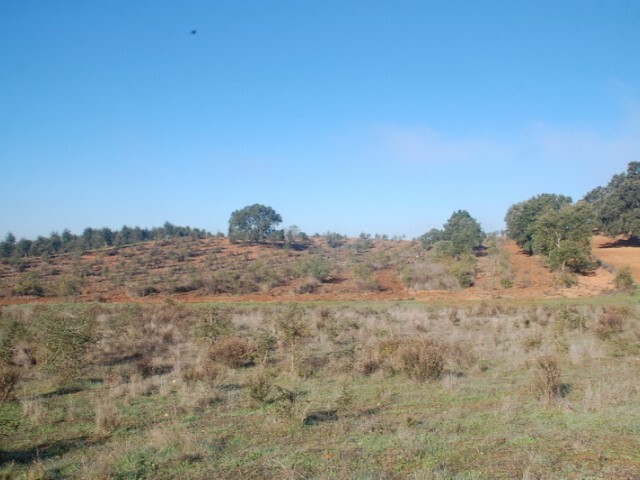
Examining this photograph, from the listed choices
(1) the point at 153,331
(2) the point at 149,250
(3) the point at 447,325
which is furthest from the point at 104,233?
(3) the point at 447,325

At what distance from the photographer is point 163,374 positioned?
12703mm

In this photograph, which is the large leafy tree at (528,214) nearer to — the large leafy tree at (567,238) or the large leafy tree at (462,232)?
the large leafy tree at (462,232)

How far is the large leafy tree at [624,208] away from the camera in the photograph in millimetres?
59094

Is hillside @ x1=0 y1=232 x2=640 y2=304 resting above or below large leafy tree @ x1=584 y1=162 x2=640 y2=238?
below

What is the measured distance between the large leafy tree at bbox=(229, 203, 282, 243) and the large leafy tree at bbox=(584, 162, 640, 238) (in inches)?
1994

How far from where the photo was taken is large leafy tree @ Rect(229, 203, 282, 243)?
262 feet

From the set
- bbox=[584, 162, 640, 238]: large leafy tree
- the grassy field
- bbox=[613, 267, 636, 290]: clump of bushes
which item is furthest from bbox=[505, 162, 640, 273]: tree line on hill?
the grassy field

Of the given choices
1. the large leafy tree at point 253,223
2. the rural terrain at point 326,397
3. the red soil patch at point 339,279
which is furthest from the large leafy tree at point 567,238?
the large leafy tree at point 253,223

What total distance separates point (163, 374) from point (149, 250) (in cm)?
5841

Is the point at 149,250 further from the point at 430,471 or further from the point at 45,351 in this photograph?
the point at 430,471

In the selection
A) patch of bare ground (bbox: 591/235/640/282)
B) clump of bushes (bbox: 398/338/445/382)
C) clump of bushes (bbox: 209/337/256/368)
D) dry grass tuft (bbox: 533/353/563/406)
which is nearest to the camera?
dry grass tuft (bbox: 533/353/563/406)

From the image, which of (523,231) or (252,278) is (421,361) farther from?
(523,231)

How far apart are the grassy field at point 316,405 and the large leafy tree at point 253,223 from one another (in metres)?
62.2

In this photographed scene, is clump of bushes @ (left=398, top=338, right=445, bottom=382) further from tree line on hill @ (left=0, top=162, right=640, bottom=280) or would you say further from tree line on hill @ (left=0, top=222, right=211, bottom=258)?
tree line on hill @ (left=0, top=222, right=211, bottom=258)
